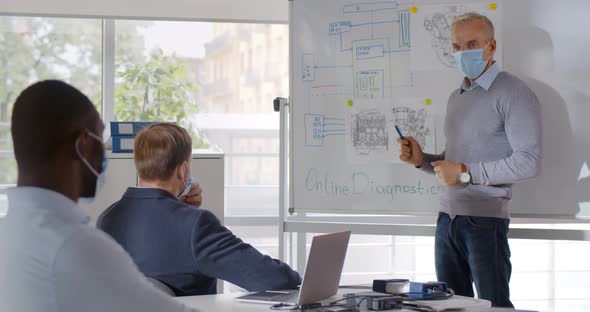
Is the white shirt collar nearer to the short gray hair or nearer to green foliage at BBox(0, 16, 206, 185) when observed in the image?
the short gray hair

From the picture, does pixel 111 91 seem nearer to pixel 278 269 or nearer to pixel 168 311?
pixel 278 269

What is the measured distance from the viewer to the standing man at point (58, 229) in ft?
3.72

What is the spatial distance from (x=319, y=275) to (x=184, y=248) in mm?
442

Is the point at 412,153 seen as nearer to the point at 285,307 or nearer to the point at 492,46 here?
the point at 492,46

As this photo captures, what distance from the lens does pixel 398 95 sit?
157 inches

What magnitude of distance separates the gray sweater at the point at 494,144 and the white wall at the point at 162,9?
1.87 metres

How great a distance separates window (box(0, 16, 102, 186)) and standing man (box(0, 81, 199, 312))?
4.15m

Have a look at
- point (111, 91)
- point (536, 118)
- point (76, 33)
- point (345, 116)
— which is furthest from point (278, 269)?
point (76, 33)

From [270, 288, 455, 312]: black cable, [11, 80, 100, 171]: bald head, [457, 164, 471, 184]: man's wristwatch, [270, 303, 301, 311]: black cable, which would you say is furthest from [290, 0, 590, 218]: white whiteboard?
[11, 80, 100, 171]: bald head

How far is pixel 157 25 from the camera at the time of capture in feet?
18.2

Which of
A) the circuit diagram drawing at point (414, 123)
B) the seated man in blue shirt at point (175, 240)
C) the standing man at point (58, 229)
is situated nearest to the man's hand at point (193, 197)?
the seated man in blue shirt at point (175, 240)

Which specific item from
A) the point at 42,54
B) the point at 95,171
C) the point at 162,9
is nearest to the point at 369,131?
the point at 162,9

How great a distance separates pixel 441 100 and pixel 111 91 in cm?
239

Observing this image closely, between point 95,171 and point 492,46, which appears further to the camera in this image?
point 492,46
